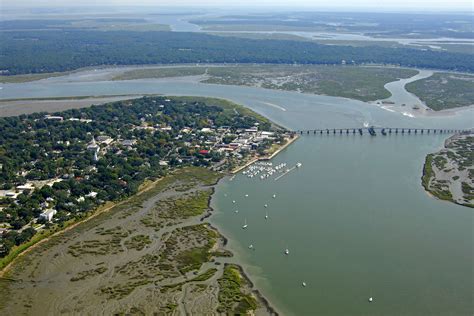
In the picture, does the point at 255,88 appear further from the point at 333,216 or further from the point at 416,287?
the point at 416,287

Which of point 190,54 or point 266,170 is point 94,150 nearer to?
point 266,170

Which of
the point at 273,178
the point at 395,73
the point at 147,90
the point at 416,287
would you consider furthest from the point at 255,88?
the point at 416,287

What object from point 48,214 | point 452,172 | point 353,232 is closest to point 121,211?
point 48,214

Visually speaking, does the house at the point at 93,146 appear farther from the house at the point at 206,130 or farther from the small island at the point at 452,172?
the small island at the point at 452,172

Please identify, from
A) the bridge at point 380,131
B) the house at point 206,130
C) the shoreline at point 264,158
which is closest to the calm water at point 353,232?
the shoreline at point 264,158

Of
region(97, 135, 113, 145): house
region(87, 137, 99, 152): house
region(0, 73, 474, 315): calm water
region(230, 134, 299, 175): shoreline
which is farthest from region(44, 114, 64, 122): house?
region(0, 73, 474, 315): calm water

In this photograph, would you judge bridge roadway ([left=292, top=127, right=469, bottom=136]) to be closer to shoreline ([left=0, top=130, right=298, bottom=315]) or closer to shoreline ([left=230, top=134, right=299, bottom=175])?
shoreline ([left=230, top=134, right=299, bottom=175])
